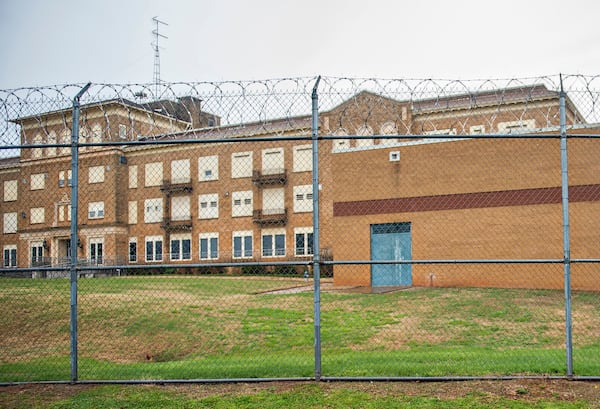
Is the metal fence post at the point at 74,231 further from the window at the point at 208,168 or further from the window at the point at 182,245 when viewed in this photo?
the window at the point at 182,245

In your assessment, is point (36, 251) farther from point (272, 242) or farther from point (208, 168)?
point (272, 242)

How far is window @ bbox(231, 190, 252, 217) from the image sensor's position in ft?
153

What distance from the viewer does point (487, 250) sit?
81.9 feet

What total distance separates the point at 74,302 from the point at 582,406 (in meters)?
5.87

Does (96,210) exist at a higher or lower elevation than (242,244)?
higher

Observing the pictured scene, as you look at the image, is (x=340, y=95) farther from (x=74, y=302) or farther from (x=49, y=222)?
(x=49, y=222)

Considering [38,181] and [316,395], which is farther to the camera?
[38,181]

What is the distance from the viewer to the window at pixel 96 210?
4872cm

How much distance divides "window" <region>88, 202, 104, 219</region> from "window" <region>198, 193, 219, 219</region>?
25.1 feet

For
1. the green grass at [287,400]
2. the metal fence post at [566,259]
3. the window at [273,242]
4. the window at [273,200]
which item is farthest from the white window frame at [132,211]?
the metal fence post at [566,259]

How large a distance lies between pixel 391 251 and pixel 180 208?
82.7ft

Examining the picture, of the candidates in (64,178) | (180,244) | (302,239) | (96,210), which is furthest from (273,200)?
(64,178)

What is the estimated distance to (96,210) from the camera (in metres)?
49.1

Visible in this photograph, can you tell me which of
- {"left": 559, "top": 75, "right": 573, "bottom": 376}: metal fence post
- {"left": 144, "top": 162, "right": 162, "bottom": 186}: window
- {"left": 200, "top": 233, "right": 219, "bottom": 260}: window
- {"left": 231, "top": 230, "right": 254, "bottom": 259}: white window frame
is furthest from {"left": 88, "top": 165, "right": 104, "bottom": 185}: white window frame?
{"left": 559, "top": 75, "right": 573, "bottom": 376}: metal fence post
